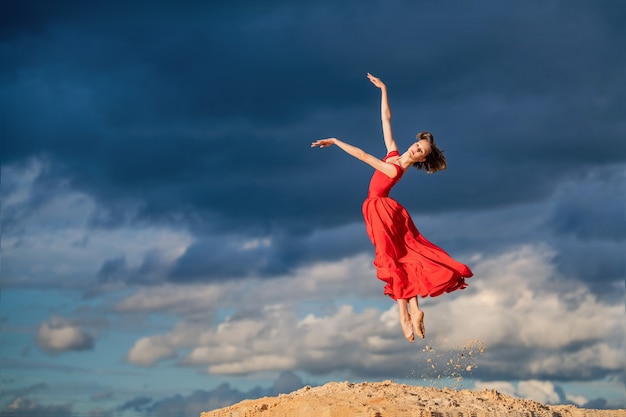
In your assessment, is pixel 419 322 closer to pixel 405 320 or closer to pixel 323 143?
pixel 405 320

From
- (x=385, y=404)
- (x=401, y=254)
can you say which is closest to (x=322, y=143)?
(x=401, y=254)

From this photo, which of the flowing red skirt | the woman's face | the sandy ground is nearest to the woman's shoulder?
the woman's face

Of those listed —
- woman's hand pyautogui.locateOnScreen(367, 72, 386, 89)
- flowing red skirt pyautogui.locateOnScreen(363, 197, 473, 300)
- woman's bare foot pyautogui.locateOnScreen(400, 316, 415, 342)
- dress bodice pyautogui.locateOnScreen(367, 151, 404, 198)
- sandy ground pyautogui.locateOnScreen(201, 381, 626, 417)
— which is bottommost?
sandy ground pyautogui.locateOnScreen(201, 381, 626, 417)

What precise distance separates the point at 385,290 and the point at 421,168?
265 cm

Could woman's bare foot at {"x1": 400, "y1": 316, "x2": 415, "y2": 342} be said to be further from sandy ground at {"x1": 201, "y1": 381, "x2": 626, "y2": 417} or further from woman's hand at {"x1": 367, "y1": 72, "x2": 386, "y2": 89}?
woman's hand at {"x1": 367, "y1": 72, "x2": 386, "y2": 89}

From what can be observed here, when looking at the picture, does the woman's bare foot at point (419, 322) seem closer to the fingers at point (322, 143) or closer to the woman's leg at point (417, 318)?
the woman's leg at point (417, 318)

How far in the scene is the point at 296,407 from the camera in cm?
A: 1884

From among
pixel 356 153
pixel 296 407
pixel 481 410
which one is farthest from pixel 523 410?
pixel 356 153

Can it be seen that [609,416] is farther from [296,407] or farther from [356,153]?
[356,153]

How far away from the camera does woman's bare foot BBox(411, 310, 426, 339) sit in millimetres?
15500

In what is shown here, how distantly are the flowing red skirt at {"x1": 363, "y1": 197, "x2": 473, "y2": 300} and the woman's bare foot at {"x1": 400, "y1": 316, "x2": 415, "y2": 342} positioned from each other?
0.49 meters

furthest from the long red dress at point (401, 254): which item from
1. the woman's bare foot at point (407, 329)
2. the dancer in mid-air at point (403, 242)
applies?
the woman's bare foot at point (407, 329)

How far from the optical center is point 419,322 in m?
15.5

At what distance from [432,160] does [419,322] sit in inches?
131
